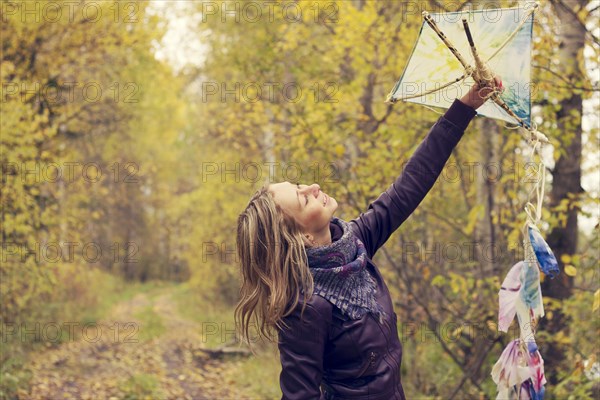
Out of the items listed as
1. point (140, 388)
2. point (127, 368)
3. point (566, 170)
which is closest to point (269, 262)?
point (566, 170)

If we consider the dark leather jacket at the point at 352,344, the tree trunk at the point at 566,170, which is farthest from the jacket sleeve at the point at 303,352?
the tree trunk at the point at 566,170

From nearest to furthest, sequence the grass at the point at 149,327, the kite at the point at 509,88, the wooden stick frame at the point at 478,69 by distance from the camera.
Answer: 1. the wooden stick frame at the point at 478,69
2. the kite at the point at 509,88
3. the grass at the point at 149,327

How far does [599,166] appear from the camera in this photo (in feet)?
18.0

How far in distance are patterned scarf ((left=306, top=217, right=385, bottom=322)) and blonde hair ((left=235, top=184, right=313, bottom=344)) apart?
49mm

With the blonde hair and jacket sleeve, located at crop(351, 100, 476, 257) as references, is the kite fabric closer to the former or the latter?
jacket sleeve, located at crop(351, 100, 476, 257)

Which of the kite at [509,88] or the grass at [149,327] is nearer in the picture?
the kite at [509,88]

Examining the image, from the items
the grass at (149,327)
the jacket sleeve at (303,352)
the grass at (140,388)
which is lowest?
the grass at (149,327)

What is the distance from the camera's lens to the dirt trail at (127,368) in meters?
7.38

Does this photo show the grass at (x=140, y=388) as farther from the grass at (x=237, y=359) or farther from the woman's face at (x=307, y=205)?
the woman's face at (x=307, y=205)

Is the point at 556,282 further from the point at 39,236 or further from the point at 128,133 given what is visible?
the point at 128,133

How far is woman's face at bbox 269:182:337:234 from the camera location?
2.63 m

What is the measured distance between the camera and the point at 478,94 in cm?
262

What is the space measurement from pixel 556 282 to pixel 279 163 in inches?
130

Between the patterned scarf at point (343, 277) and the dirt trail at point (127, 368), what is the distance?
5068 mm
